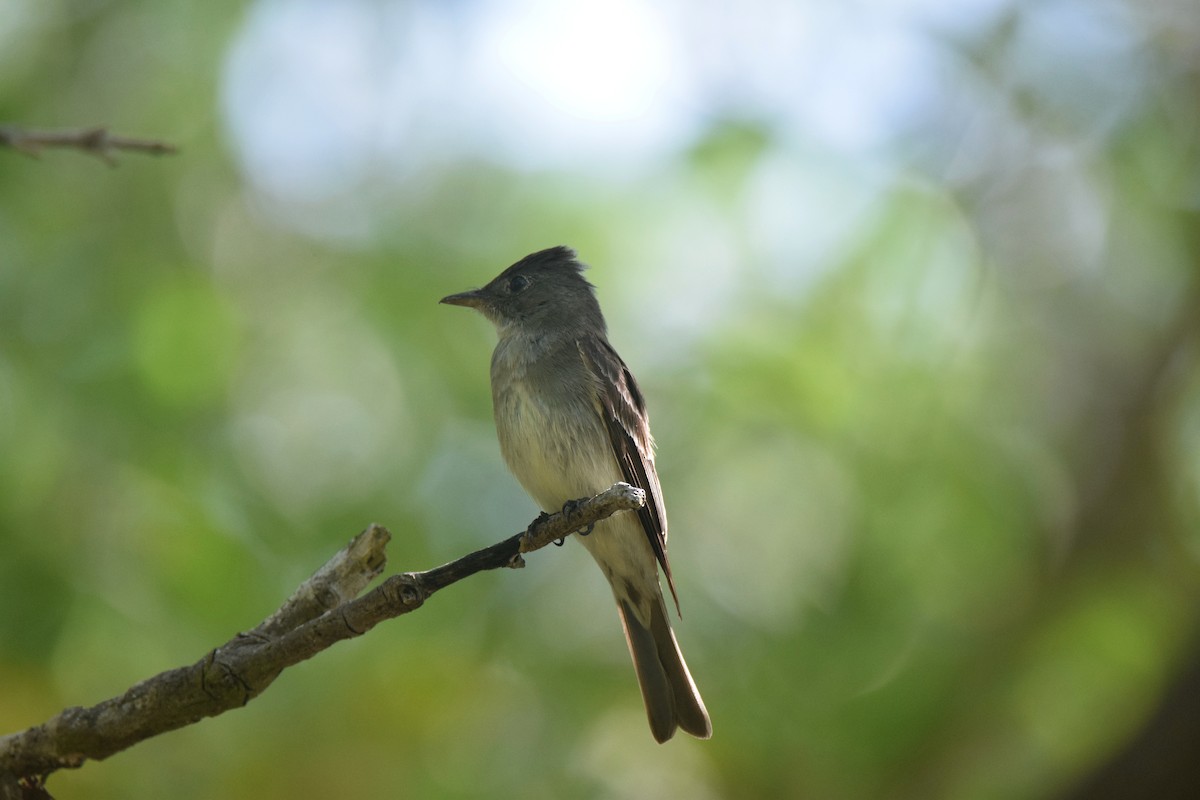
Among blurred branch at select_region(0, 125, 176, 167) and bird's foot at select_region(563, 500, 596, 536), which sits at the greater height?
blurred branch at select_region(0, 125, 176, 167)

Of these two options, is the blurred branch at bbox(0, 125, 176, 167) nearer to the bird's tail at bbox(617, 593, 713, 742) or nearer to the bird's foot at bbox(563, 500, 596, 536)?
the bird's foot at bbox(563, 500, 596, 536)

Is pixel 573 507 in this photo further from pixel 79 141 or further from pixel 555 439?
pixel 79 141

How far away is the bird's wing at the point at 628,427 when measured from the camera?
4473mm

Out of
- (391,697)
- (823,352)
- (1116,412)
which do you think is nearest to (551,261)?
(823,352)

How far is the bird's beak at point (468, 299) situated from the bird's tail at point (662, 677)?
161cm

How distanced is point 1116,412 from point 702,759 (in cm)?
321

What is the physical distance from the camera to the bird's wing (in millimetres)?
4473

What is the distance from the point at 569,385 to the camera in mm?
4707

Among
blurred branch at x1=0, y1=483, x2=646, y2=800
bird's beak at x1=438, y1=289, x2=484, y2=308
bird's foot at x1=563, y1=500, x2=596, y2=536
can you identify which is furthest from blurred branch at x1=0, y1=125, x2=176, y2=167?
bird's beak at x1=438, y1=289, x2=484, y2=308

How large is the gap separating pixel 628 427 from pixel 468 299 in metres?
1.21

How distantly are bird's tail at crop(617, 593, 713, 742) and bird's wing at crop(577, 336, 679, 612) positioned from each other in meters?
0.38

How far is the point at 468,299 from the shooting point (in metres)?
5.41

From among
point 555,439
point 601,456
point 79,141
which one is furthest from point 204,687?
point 601,456

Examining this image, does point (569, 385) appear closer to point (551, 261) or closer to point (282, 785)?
point (551, 261)
